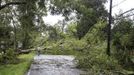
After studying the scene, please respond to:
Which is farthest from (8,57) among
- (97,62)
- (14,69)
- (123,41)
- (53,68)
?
(123,41)

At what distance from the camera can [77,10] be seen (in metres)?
18.8

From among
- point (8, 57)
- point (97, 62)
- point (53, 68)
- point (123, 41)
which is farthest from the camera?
point (123, 41)

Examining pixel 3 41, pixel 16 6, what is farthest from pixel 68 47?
pixel 16 6

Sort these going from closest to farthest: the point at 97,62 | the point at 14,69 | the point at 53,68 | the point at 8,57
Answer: the point at 14,69 < the point at 97,62 < the point at 53,68 < the point at 8,57

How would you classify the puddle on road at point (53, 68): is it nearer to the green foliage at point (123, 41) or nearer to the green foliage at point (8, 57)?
the green foliage at point (8, 57)

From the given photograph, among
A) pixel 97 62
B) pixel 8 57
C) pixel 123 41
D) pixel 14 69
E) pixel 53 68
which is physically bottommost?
pixel 53 68

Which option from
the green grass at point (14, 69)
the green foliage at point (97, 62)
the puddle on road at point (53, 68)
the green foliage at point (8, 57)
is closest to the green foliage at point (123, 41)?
the green foliage at point (97, 62)

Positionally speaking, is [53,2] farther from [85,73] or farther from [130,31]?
[130,31]

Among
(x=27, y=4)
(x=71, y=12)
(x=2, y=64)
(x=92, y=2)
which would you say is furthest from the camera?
(x=92, y=2)

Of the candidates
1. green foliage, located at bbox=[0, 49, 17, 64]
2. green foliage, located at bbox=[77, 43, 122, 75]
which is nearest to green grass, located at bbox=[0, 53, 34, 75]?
green foliage, located at bbox=[0, 49, 17, 64]

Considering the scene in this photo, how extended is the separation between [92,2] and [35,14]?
33.5 m

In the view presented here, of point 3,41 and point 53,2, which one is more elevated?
point 53,2

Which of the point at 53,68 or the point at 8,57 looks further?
the point at 8,57

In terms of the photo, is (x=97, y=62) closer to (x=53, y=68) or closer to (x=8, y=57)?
(x=53, y=68)
